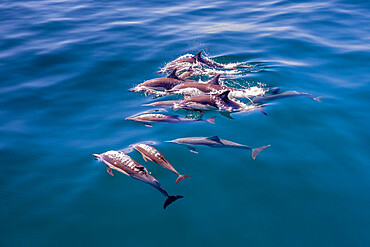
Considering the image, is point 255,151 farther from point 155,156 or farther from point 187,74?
point 187,74

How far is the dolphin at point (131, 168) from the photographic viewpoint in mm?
5782

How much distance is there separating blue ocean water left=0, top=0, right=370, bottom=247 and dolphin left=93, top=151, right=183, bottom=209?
0.18 m

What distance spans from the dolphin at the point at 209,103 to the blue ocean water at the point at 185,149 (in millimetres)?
392

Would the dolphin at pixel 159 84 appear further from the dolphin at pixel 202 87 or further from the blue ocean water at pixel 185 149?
the blue ocean water at pixel 185 149

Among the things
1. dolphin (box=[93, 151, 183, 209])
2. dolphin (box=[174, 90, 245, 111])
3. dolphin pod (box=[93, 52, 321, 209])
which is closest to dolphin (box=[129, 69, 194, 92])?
dolphin pod (box=[93, 52, 321, 209])

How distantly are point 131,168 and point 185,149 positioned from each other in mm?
1594

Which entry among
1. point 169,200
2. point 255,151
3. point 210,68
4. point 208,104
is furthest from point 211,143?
point 210,68

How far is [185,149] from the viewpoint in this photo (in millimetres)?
7109

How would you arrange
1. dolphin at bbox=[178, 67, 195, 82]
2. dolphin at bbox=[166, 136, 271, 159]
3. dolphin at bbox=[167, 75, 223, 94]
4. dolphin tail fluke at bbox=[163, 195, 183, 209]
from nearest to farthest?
dolphin tail fluke at bbox=[163, 195, 183, 209]
dolphin at bbox=[166, 136, 271, 159]
dolphin at bbox=[167, 75, 223, 94]
dolphin at bbox=[178, 67, 195, 82]

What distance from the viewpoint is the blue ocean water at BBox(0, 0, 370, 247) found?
5277 mm

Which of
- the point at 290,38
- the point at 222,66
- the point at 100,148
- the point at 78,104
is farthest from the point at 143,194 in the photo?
the point at 290,38

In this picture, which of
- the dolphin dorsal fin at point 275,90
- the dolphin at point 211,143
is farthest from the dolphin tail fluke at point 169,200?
the dolphin dorsal fin at point 275,90

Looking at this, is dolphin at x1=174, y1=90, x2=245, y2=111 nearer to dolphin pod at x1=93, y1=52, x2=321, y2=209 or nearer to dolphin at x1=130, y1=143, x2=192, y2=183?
dolphin pod at x1=93, y1=52, x2=321, y2=209

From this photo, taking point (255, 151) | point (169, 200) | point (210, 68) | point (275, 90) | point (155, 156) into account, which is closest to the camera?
point (169, 200)
